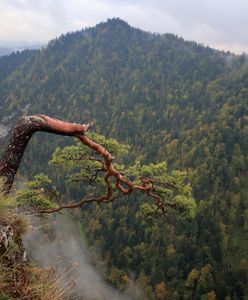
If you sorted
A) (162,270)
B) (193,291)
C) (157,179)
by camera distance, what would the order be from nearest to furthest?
(157,179) → (193,291) → (162,270)

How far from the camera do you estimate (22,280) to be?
211 inches

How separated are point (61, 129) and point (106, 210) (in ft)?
473

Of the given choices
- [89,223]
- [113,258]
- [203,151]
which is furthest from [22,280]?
[203,151]

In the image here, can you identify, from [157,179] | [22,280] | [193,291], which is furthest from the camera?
[193,291]

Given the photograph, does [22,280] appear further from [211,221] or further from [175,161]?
[175,161]

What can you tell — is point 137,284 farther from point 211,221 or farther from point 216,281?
point 211,221

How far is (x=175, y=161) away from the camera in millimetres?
166375

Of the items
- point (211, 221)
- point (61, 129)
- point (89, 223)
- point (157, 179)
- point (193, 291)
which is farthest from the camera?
point (89, 223)

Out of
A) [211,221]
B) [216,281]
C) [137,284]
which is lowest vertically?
[137,284]

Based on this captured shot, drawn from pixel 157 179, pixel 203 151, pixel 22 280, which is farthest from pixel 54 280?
pixel 203 151

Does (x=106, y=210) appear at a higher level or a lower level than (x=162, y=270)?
higher

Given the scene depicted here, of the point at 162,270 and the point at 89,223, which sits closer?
the point at 162,270

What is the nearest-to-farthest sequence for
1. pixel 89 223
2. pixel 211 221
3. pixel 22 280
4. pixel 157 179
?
pixel 22 280 < pixel 157 179 < pixel 211 221 < pixel 89 223

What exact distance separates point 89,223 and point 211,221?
152 ft
